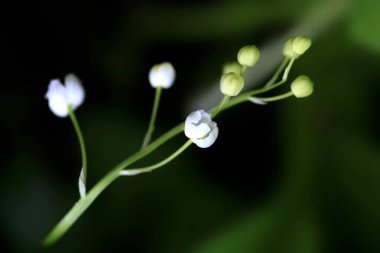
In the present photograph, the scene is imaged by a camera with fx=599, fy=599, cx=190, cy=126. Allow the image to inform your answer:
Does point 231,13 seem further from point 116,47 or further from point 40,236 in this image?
point 40,236

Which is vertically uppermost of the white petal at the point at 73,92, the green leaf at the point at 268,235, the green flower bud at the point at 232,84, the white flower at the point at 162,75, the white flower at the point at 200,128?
the white petal at the point at 73,92

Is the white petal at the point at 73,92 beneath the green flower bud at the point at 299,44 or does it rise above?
above

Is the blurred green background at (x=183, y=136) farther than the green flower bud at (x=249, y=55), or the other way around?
the blurred green background at (x=183, y=136)

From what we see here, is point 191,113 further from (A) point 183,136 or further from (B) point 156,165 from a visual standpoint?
(A) point 183,136

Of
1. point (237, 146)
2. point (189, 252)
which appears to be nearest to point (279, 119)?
point (237, 146)

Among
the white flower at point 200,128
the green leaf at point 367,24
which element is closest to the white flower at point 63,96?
the white flower at point 200,128

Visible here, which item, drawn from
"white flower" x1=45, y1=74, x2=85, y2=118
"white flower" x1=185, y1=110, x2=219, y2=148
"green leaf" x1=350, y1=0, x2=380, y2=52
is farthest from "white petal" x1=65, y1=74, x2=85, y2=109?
"green leaf" x1=350, y1=0, x2=380, y2=52

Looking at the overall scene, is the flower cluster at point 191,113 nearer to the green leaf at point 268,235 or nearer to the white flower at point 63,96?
the white flower at point 63,96
